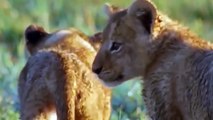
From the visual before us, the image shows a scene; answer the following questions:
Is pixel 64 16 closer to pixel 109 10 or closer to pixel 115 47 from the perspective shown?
pixel 109 10

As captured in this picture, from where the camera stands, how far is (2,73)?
12.0 meters


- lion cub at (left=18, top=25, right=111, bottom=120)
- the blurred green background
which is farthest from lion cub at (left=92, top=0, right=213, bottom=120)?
the blurred green background

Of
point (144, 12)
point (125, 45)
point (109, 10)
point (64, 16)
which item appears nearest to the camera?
point (144, 12)

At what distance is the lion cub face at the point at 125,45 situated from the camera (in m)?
8.52

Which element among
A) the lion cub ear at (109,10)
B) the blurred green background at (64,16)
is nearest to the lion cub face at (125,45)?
the lion cub ear at (109,10)

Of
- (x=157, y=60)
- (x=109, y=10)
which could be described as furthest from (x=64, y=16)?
(x=157, y=60)

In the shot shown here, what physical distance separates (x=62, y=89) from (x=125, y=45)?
1.77 feet

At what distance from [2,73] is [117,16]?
356 cm

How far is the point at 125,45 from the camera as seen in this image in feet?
28.2

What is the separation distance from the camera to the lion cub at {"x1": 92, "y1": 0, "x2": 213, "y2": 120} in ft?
26.9

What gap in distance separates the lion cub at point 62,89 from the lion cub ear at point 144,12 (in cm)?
61

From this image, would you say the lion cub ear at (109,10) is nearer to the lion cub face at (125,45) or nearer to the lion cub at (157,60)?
the lion cub at (157,60)

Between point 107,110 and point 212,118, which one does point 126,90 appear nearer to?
point 107,110

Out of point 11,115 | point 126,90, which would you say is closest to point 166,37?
point 11,115
